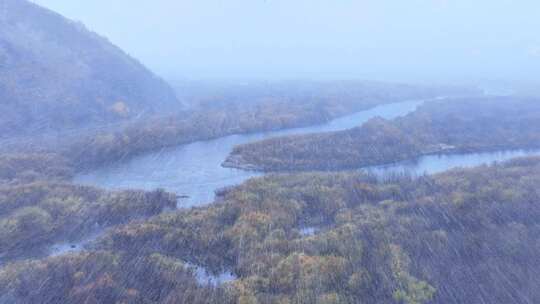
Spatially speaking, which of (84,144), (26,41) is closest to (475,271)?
(84,144)

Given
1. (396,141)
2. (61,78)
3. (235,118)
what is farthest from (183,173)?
(61,78)

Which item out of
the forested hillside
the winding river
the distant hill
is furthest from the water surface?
the distant hill

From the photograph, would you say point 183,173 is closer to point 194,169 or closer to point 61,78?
point 194,169

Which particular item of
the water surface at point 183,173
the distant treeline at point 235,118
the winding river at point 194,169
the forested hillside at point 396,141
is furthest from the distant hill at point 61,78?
the forested hillside at point 396,141

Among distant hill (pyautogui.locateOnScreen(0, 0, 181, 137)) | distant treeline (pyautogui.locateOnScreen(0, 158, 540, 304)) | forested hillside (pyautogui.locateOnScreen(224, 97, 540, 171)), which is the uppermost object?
distant hill (pyautogui.locateOnScreen(0, 0, 181, 137))

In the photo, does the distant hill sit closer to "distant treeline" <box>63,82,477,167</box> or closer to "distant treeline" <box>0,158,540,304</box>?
"distant treeline" <box>63,82,477,167</box>

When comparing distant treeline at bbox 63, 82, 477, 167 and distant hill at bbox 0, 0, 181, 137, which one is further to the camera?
distant hill at bbox 0, 0, 181, 137

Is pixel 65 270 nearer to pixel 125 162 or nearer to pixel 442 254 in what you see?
pixel 442 254
